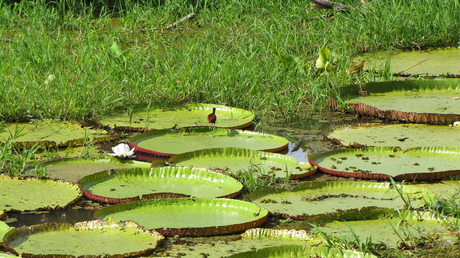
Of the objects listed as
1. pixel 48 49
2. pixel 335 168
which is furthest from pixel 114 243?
pixel 48 49

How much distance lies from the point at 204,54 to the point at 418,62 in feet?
7.74

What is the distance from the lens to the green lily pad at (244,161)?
2.98 meters

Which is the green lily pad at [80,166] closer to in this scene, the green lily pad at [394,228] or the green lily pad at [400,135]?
the green lily pad at [394,228]

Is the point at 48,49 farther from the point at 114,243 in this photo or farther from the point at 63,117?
the point at 114,243

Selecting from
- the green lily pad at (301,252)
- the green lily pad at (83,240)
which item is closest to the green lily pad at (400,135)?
the green lily pad at (301,252)

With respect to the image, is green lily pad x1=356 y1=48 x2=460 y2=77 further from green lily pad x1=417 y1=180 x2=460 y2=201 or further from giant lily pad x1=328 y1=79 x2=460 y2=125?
green lily pad x1=417 y1=180 x2=460 y2=201

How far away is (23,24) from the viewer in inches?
245

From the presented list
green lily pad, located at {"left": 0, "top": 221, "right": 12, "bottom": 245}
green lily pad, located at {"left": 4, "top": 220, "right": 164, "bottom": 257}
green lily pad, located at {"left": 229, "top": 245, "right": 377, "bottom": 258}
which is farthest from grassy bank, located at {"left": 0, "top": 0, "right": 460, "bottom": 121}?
green lily pad, located at {"left": 229, "top": 245, "right": 377, "bottom": 258}

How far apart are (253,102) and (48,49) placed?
203 cm

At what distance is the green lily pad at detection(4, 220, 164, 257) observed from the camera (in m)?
1.97

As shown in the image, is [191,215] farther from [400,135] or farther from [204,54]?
[204,54]

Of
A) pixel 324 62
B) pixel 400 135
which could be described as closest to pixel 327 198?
pixel 400 135

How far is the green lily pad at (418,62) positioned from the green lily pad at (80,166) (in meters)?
2.94

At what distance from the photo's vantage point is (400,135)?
3.60 meters
